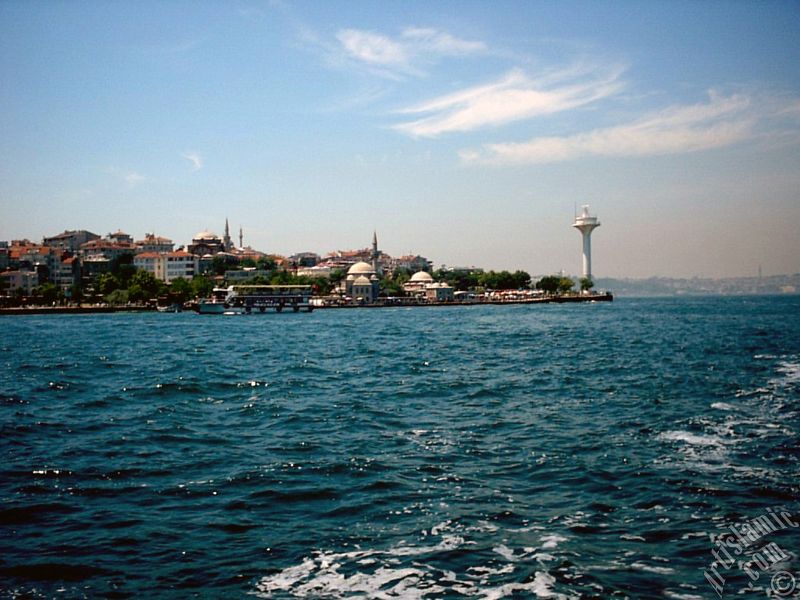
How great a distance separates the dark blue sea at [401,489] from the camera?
640 cm

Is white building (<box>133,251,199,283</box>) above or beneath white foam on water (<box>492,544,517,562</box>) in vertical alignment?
above

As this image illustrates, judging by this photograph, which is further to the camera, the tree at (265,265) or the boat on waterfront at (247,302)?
the tree at (265,265)

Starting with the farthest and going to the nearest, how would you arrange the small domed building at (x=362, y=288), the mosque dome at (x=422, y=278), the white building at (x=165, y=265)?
the mosque dome at (x=422, y=278) < the small domed building at (x=362, y=288) < the white building at (x=165, y=265)

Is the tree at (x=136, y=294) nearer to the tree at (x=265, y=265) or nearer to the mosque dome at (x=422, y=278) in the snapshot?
the tree at (x=265, y=265)

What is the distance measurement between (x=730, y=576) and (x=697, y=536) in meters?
0.98

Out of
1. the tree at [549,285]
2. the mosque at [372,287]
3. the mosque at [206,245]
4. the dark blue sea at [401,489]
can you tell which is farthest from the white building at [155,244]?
the dark blue sea at [401,489]

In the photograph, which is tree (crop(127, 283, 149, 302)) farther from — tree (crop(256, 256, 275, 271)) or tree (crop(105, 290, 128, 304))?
tree (crop(256, 256, 275, 271))

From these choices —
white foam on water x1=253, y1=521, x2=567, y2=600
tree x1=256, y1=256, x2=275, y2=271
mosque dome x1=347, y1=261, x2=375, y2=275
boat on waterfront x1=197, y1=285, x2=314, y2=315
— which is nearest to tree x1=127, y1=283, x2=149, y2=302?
boat on waterfront x1=197, y1=285, x2=314, y2=315

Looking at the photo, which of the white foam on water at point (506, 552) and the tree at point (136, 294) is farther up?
the tree at point (136, 294)

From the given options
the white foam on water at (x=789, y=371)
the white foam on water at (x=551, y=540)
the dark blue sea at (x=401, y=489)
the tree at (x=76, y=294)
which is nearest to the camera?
the dark blue sea at (x=401, y=489)

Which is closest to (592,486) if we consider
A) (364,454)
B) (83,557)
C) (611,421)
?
(364,454)

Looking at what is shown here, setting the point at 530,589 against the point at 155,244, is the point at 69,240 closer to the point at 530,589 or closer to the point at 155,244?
the point at 155,244

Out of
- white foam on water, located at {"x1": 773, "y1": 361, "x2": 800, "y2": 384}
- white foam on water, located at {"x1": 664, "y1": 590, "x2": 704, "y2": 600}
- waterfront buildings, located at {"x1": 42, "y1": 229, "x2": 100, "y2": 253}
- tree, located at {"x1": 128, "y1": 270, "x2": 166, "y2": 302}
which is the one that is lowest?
white foam on water, located at {"x1": 773, "y1": 361, "x2": 800, "y2": 384}

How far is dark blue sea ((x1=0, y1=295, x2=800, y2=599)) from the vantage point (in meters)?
6.40
